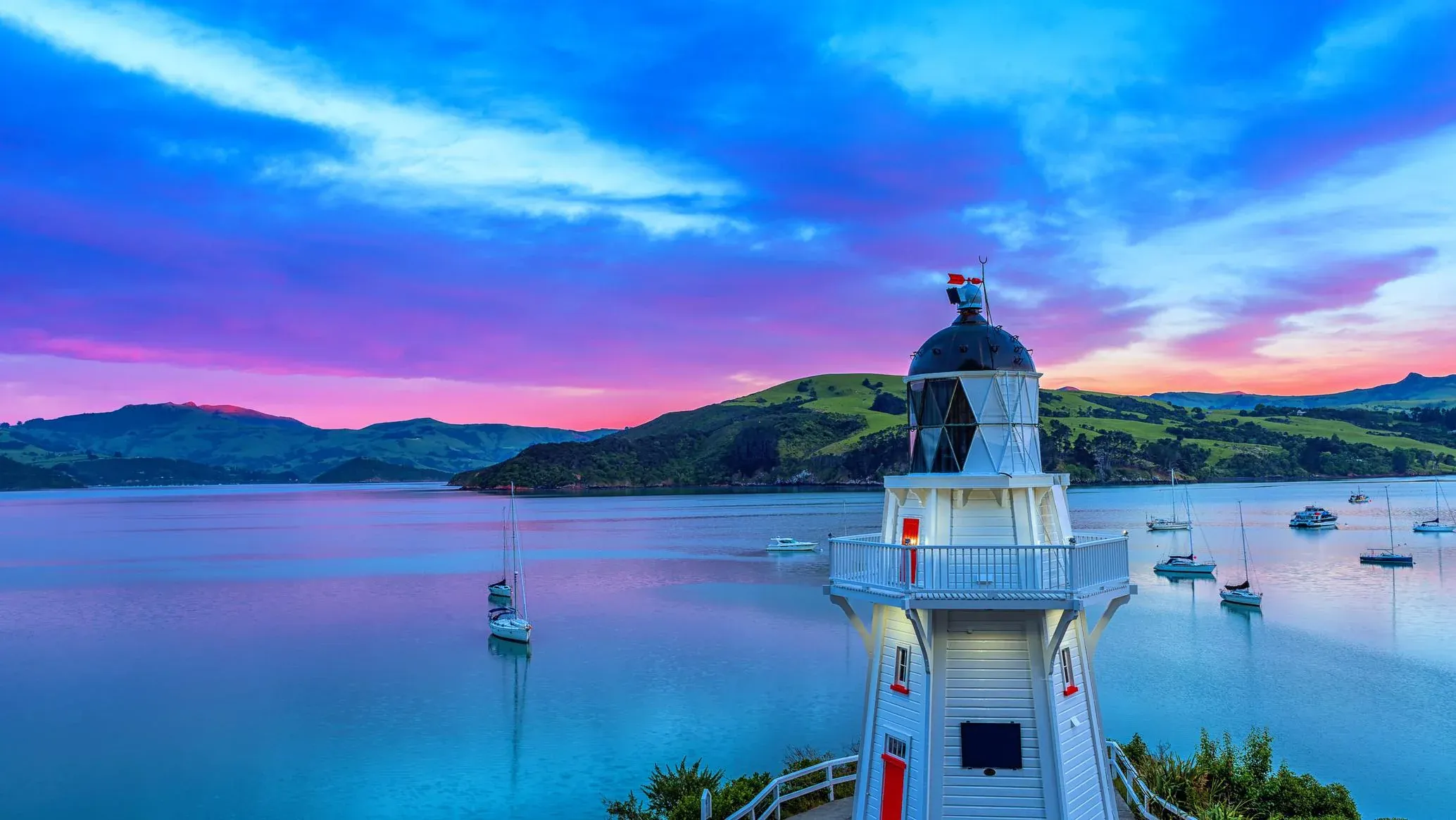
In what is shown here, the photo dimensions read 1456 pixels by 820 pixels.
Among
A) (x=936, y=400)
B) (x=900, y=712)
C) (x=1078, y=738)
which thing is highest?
(x=936, y=400)

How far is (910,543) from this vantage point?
14875mm

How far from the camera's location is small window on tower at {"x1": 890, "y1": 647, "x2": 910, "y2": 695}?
571 inches

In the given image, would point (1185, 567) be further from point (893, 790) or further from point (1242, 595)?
point (893, 790)

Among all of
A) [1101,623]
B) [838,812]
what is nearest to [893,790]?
[1101,623]

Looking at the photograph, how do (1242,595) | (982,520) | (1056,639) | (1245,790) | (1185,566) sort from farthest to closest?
(1185,566) → (1242,595) → (1245,790) → (982,520) → (1056,639)

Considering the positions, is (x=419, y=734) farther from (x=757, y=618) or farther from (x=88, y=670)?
(x=757, y=618)

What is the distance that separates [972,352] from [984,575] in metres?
3.39

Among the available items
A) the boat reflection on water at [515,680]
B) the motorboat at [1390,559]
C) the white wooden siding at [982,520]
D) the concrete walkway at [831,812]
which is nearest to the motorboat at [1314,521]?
the motorboat at [1390,559]

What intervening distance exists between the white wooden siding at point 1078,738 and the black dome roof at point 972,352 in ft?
12.7

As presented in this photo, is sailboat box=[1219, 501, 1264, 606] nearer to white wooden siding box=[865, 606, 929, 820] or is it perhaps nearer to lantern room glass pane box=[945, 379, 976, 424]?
white wooden siding box=[865, 606, 929, 820]

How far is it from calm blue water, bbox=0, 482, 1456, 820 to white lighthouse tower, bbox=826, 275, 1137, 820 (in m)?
15.2

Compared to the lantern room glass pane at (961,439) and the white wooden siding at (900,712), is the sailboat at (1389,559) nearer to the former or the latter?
the white wooden siding at (900,712)

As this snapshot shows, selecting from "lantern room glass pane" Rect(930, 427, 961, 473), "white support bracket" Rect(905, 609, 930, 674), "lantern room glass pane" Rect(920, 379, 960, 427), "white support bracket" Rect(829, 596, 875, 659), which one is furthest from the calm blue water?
"lantern room glass pane" Rect(920, 379, 960, 427)

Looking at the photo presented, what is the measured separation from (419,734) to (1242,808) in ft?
85.2
